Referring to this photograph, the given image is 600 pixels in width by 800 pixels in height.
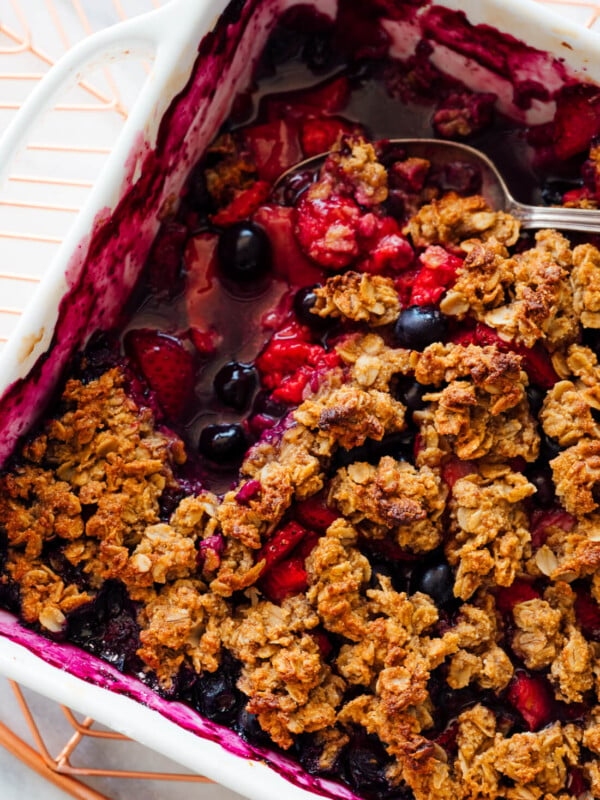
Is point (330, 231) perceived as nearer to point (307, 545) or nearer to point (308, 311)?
point (308, 311)

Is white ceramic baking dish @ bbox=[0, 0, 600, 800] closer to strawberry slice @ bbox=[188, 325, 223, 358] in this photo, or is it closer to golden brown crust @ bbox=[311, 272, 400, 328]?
strawberry slice @ bbox=[188, 325, 223, 358]

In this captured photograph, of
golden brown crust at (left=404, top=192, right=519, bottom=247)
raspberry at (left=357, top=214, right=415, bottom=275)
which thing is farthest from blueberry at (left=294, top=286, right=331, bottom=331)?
golden brown crust at (left=404, top=192, right=519, bottom=247)

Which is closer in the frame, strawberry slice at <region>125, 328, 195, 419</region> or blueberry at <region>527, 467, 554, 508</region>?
blueberry at <region>527, 467, 554, 508</region>

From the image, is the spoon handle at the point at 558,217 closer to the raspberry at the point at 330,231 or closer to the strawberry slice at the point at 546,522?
the raspberry at the point at 330,231

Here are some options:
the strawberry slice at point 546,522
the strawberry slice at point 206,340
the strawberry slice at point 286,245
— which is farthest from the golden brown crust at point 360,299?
the strawberry slice at point 546,522

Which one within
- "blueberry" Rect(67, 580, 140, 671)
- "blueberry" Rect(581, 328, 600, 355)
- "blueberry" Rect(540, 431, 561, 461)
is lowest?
"blueberry" Rect(67, 580, 140, 671)

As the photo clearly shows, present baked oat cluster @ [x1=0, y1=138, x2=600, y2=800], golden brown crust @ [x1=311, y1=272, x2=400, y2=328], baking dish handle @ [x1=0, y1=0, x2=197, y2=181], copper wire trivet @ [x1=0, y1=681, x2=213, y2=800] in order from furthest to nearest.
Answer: copper wire trivet @ [x1=0, y1=681, x2=213, y2=800], golden brown crust @ [x1=311, y1=272, x2=400, y2=328], baked oat cluster @ [x1=0, y1=138, x2=600, y2=800], baking dish handle @ [x1=0, y1=0, x2=197, y2=181]
